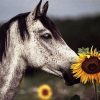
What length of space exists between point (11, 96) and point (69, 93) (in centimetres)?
931

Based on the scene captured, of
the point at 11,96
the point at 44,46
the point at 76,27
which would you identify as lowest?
the point at 11,96

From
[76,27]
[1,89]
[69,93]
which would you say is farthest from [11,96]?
[76,27]

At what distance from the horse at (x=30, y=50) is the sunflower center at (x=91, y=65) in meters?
0.54

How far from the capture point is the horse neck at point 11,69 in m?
8.23

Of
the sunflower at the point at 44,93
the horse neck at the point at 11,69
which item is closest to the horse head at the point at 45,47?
the horse neck at the point at 11,69

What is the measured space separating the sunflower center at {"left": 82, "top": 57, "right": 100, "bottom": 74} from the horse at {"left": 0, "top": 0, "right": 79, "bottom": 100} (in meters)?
0.54

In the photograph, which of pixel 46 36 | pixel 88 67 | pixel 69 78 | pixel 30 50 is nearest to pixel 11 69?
pixel 30 50

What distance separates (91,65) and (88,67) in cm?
7

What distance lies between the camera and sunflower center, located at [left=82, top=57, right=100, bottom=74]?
25.1 ft

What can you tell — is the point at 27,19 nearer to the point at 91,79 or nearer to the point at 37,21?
the point at 37,21

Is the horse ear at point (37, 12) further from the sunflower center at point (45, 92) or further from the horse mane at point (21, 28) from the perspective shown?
the sunflower center at point (45, 92)

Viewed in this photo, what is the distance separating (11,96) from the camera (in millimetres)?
8266

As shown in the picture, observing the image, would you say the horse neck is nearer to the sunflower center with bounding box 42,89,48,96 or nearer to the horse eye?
the horse eye

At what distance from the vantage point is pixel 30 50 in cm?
836
